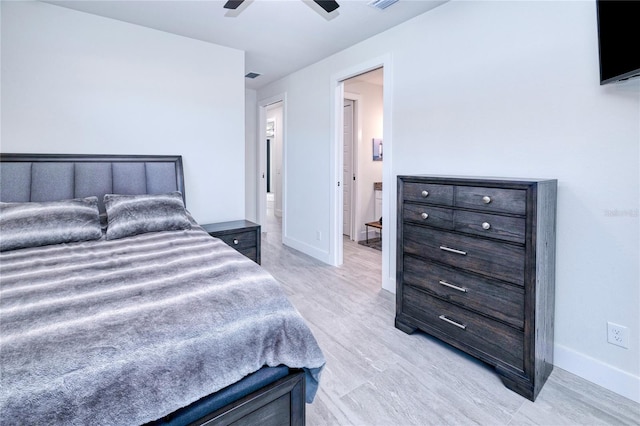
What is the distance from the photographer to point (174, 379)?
3.28 ft

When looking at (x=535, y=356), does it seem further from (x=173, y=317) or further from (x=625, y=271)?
(x=173, y=317)

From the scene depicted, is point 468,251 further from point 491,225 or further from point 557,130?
point 557,130

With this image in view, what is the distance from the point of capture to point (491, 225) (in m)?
1.83

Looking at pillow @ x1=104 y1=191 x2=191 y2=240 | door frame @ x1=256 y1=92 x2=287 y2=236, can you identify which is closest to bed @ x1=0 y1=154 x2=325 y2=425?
pillow @ x1=104 y1=191 x2=191 y2=240

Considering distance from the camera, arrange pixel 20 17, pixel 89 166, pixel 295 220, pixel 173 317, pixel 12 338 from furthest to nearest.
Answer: pixel 295 220
pixel 89 166
pixel 20 17
pixel 173 317
pixel 12 338

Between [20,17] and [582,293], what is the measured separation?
176 inches

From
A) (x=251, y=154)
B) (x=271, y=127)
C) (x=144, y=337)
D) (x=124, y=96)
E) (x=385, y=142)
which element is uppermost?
(x=271, y=127)

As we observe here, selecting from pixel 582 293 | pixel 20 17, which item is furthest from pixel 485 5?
pixel 20 17

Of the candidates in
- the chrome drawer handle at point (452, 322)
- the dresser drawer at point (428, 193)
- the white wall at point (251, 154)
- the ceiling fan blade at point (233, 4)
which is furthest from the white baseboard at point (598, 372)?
the white wall at point (251, 154)

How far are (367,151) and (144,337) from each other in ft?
15.4

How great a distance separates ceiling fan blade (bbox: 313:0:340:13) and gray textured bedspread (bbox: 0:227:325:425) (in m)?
2.00

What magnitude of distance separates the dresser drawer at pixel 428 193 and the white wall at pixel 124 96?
83.2 inches

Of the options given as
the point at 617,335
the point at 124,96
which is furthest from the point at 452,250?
the point at 124,96

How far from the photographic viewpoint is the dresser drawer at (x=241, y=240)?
3.09 m
